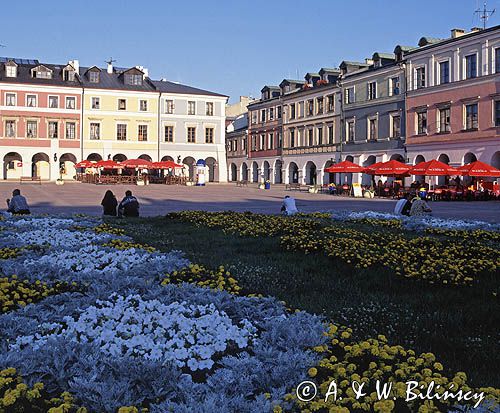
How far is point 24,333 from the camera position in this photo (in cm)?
467

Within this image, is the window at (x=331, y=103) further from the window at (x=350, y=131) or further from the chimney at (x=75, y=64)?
the chimney at (x=75, y=64)

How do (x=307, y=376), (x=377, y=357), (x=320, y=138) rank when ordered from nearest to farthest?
(x=307, y=376) → (x=377, y=357) → (x=320, y=138)

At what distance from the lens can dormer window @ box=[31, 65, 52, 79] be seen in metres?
61.9

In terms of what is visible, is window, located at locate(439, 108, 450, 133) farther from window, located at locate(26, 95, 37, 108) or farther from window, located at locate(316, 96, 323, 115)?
window, located at locate(26, 95, 37, 108)

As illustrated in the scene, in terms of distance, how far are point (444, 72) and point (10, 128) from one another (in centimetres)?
4358

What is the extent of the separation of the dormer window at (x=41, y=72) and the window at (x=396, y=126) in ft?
125

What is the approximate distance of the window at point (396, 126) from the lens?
46.9 metres

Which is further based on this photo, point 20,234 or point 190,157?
point 190,157

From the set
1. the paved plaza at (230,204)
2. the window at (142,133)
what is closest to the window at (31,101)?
the window at (142,133)

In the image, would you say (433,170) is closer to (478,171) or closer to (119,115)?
(478,171)

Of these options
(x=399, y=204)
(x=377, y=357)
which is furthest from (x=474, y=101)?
(x=377, y=357)

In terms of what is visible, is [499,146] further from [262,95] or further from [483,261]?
[262,95]

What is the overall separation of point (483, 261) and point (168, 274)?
4.73 meters

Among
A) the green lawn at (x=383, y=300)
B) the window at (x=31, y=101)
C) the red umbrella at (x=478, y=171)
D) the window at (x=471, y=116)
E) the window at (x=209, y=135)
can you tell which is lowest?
the green lawn at (x=383, y=300)
